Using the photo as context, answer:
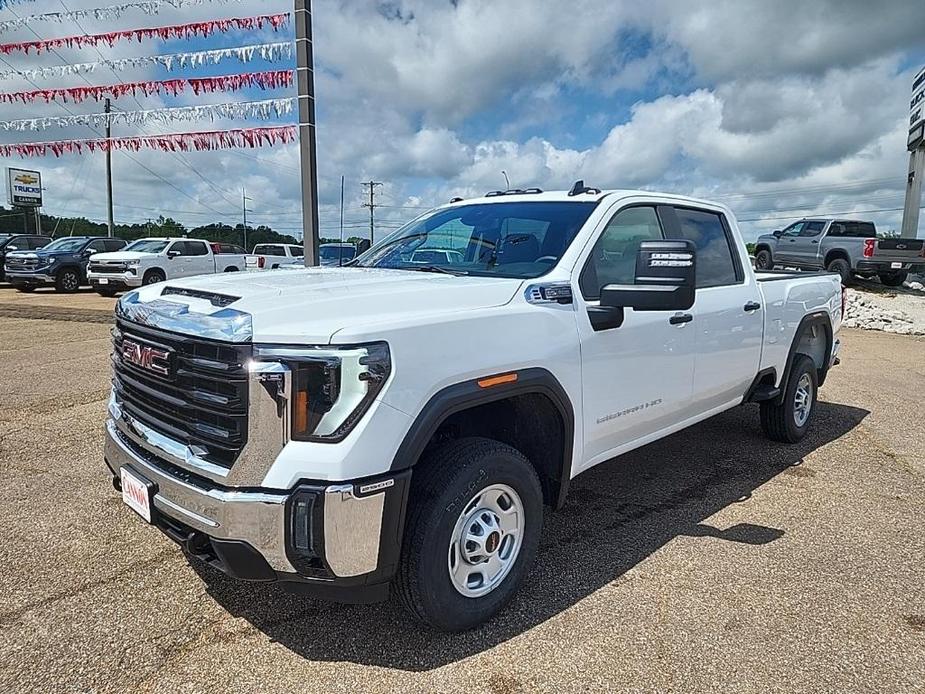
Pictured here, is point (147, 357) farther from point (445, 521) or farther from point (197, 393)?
point (445, 521)

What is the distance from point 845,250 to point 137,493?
68.0ft

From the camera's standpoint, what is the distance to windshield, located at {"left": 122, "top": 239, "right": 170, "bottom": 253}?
63.4ft

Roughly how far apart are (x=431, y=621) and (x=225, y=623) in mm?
906

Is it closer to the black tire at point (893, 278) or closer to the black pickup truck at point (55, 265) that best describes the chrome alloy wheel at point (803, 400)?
the black tire at point (893, 278)

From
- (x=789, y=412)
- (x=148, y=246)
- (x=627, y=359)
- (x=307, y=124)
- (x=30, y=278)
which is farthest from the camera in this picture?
(x=148, y=246)

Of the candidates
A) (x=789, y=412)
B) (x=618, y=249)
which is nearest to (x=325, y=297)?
(x=618, y=249)

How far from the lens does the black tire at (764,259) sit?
855 inches

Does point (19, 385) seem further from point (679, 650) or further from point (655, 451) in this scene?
point (679, 650)

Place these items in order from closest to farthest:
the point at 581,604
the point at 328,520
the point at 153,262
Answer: the point at 328,520 < the point at 581,604 < the point at 153,262

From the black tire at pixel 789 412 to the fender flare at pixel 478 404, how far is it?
2902mm

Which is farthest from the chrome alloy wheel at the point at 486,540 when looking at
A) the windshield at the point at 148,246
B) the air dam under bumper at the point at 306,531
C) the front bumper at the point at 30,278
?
the front bumper at the point at 30,278

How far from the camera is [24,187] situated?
4997 cm

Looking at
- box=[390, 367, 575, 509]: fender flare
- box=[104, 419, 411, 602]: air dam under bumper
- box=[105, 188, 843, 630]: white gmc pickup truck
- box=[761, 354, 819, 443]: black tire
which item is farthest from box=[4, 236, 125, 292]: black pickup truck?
box=[390, 367, 575, 509]: fender flare

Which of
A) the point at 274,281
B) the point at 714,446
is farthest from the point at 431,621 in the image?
the point at 714,446
